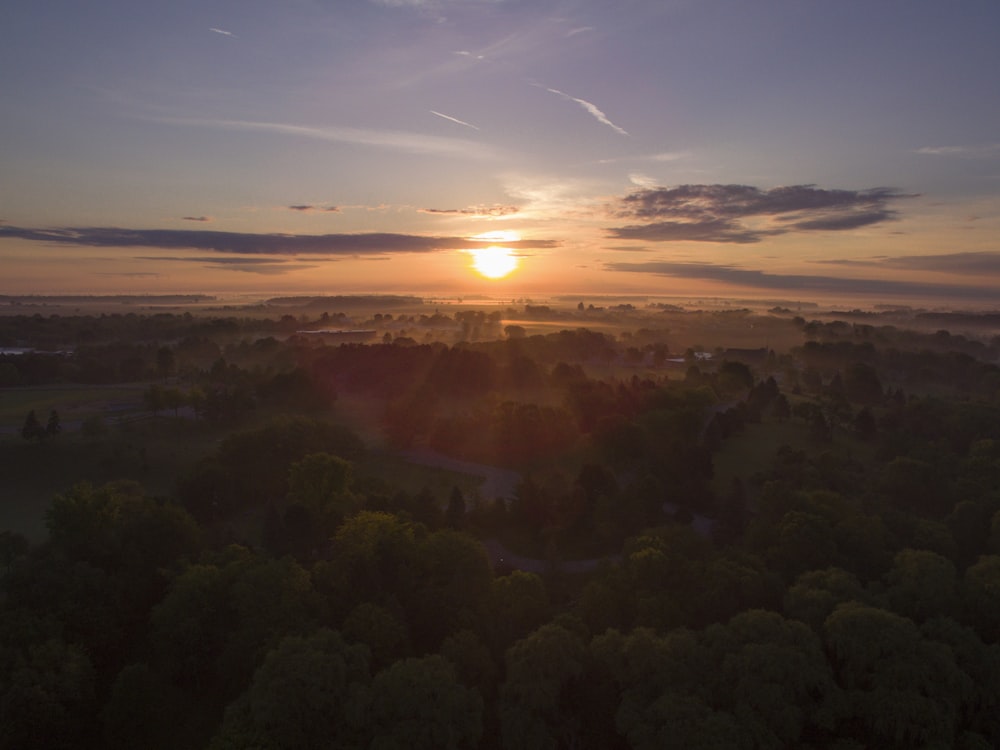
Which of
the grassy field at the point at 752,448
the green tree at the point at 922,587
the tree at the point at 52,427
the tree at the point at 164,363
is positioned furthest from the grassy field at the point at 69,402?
the green tree at the point at 922,587

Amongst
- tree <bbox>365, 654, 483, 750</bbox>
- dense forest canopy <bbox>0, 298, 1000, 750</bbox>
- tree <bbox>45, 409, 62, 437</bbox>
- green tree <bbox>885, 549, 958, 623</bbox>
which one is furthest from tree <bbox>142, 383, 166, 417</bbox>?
green tree <bbox>885, 549, 958, 623</bbox>

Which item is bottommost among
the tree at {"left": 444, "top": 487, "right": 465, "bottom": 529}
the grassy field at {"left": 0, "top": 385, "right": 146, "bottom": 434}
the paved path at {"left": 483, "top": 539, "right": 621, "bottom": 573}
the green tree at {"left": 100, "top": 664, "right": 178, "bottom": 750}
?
the paved path at {"left": 483, "top": 539, "right": 621, "bottom": 573}

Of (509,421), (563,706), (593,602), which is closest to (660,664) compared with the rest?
(563,706)

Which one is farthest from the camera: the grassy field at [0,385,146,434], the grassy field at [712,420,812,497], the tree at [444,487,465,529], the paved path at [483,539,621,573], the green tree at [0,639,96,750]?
the grassy field at [0,385,146,434]

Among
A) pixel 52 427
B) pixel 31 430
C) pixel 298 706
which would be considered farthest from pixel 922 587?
pixel 31 430

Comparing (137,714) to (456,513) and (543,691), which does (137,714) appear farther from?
(456,513)

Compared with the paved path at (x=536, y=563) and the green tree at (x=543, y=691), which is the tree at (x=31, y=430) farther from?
the green tree at (x=543, y=691)

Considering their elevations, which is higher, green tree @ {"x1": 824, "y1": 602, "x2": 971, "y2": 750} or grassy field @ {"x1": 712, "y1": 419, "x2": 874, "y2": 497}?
green tree @ {"x1": 824, "y1": 602, "x2": 971, "y2": 750}

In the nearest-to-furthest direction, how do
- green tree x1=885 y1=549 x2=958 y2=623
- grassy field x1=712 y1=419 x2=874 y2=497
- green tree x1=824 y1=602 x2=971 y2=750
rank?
green tree x1=824 y1=602 x2=971 y2=750, green tree x1=885 y1=549 x2=958 y2=623, grassy field x1=712 y1=419 x2=874 y2=497

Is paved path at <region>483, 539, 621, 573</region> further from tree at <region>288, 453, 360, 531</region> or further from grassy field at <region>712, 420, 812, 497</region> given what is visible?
grassy field at <region>712, 420, 812, 497</region>

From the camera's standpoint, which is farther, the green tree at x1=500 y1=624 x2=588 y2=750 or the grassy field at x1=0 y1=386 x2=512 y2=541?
the grassy field at x1=0 y1=386 x2=512 y2=541
